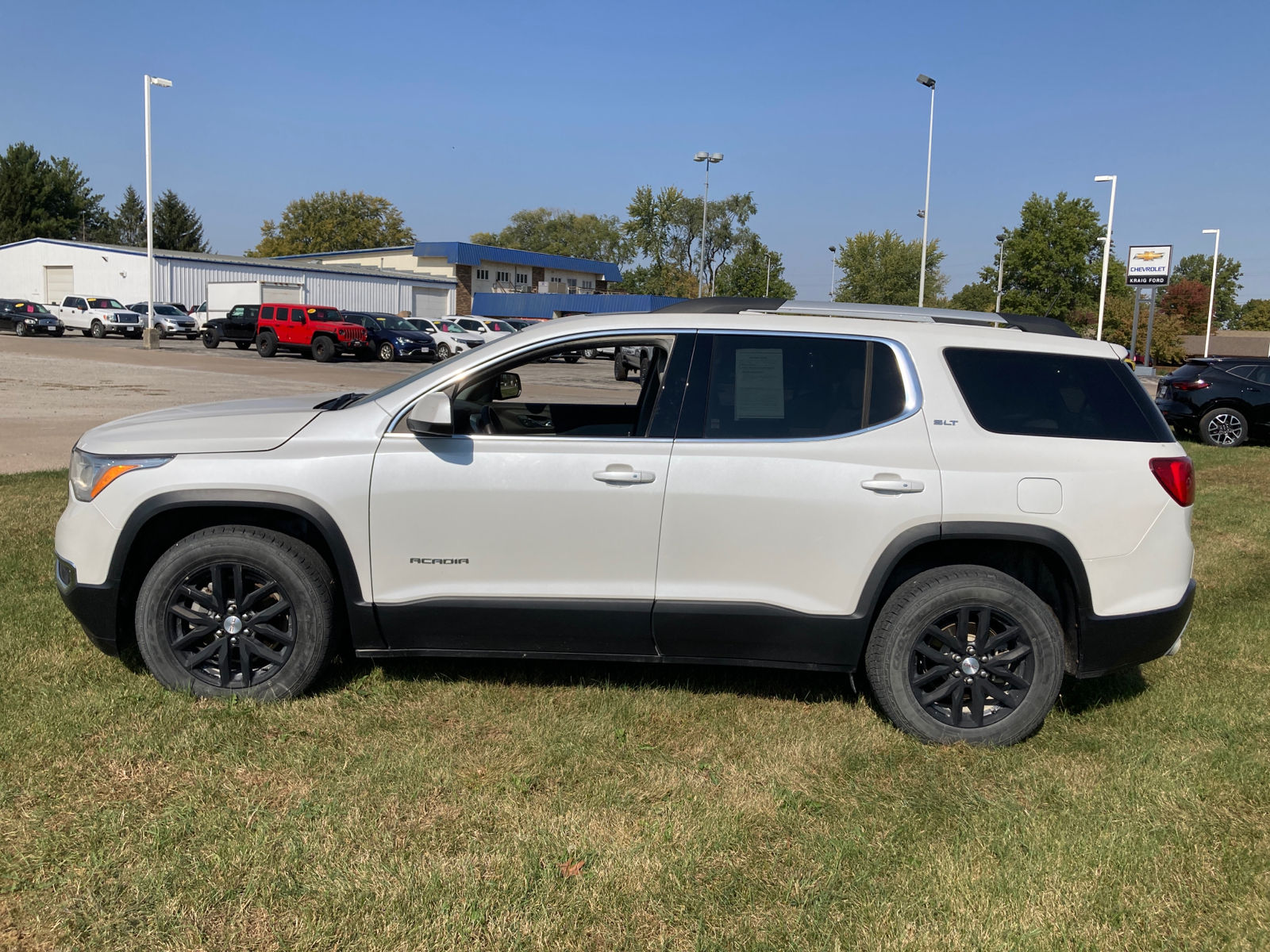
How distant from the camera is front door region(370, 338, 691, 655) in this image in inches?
157

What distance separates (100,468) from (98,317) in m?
47.0

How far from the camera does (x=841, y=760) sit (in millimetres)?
3984

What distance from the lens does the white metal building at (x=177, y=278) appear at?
52.9 metres

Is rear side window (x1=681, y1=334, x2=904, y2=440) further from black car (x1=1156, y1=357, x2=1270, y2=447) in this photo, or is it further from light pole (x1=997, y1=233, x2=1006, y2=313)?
light pole (x1=997, y1=233, x2=1006, y2=313)

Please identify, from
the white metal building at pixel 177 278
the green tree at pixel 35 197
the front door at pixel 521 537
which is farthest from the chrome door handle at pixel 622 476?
the green tree at pixel 35 197

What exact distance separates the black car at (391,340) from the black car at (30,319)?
18392mm

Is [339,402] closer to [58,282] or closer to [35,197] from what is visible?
[58,282]

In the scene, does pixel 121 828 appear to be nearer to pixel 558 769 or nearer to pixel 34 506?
pixel 558 769

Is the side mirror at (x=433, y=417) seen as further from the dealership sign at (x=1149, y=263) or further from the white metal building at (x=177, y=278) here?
the white metal building at (x=177, y=278)

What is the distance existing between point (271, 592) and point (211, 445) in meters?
0.65

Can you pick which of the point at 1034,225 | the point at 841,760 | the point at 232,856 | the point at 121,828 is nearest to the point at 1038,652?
the point at 841,760

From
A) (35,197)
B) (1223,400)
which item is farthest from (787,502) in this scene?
(35,197)

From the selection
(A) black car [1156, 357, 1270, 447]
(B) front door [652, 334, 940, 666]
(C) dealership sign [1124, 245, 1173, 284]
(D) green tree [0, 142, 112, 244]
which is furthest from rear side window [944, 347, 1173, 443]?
(D) green tree [0, 142, 112, 244]

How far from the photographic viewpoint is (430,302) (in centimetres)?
6581
